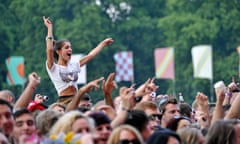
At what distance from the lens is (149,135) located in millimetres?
11500

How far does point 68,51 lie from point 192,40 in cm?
5435

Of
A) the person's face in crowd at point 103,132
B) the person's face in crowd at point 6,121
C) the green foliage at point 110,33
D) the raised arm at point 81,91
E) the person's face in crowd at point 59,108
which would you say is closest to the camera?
the person's face in crowd at point 103,132

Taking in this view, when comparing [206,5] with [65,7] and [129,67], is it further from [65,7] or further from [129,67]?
[129,67]

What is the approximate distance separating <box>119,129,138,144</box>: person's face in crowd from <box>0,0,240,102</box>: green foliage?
53.6 metres

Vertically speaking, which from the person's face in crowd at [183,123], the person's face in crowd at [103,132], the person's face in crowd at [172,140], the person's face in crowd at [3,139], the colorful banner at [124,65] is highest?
the person's face in crowd at [3,139]

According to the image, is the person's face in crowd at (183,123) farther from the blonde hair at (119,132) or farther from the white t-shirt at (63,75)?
the white t-shirt at (63,75)

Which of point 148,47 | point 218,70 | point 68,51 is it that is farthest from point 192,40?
point 68,51

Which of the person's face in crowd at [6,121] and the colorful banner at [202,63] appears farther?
the colorful banner at [202,63]

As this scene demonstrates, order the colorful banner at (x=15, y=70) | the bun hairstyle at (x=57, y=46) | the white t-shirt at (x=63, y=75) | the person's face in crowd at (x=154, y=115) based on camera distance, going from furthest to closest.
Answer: the colorful banner at (x=15, y=70) → the bun hairstyle at (x=57, y=46) → the white t-shirt at (x=63, y=75) → the person's face in crowd at (x=154, y=115)

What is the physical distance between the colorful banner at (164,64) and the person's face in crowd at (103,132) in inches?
1727

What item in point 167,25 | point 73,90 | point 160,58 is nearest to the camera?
point 73,90

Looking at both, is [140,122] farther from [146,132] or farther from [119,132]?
[119,132]

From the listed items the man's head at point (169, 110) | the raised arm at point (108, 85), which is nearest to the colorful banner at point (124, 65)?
the man's head at point (169, 110)

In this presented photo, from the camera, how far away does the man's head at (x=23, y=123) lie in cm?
1158
